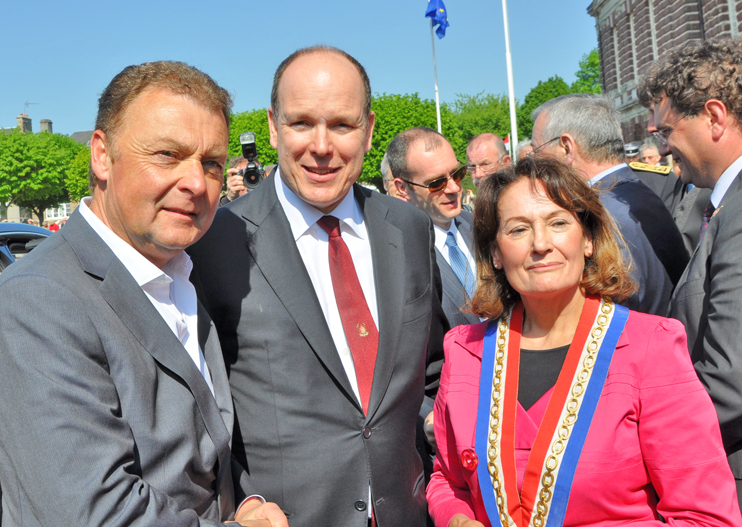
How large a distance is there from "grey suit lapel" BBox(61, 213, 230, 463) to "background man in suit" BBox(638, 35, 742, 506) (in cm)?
170

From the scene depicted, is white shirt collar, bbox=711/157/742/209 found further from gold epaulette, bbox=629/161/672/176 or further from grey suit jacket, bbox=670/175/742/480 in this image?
gold epaulette, bbox=629/161/672/176

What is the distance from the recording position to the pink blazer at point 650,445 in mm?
1801

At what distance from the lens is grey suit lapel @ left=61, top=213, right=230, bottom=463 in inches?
66.4

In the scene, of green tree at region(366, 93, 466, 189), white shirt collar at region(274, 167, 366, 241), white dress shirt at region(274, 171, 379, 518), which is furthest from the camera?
green tree at region(366, 93, 466, 189)

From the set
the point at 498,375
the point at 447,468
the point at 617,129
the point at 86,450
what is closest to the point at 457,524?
the point at 447,468

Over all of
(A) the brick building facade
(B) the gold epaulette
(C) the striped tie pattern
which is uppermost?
(A) the brick building facade

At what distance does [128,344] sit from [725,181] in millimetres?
2623

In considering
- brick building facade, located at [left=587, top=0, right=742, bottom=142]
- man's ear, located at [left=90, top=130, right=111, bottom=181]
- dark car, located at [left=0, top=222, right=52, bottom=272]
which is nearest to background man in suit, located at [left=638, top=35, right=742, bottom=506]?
man's ear, located at [left=90, top=130, right=111, bottom=181]

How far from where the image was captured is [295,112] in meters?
2.60

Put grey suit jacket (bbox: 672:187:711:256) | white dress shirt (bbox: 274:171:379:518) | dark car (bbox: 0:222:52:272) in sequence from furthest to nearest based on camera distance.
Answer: dark car (bbox: 0:222:52:272)
grey suit jacket (bbox: 672:187:711:256)
white dress shirt (bbox: 274:171:379:518)

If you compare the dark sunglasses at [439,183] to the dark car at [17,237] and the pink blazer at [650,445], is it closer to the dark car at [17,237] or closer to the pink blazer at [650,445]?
the pink blazer at [650,445]

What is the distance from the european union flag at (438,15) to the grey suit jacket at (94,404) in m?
24.2

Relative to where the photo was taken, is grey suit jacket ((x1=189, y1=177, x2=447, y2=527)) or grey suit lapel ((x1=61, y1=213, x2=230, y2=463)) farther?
grey suit jacket ((x1=189, y1=177, x2=447, y2=527))

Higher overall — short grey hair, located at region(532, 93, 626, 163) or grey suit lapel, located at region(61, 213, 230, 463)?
short grey hair, located at region(532, 93, 626, 163)
